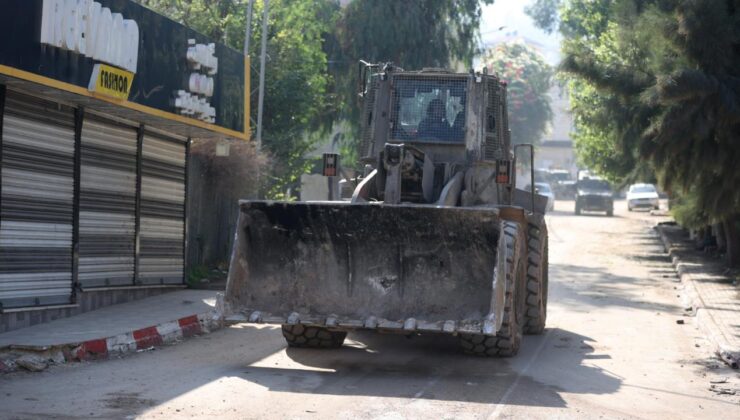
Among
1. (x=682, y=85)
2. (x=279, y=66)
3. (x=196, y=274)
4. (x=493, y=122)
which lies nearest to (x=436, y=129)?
(x=493, y=122)

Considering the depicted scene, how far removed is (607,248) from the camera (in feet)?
106

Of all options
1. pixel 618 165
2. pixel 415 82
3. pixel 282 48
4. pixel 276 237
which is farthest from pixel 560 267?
pixel 276 237

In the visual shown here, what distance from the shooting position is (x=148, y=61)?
1451 centimetres

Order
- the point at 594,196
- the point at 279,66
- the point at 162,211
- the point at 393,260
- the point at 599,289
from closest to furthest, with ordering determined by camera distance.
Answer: the point at 393,260 < the point at 162,211 < the point at 599,289 < the point at 279,66 < the point at 594,196

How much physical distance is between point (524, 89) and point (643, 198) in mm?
27566

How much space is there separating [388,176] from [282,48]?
674 inches

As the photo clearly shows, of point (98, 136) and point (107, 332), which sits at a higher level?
point (98, 136)

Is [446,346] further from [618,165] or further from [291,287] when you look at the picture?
[618,165]

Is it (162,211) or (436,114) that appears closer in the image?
(436,114)

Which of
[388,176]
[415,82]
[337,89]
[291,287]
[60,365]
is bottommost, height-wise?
[60,365]

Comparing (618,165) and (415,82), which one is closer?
(415,82)

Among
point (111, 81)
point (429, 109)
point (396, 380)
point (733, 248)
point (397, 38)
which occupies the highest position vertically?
point (397, 38)

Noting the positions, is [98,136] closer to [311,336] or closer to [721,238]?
[311,336]

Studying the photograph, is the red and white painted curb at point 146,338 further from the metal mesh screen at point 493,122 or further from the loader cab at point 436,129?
the metal mesh screen at point 493,122
